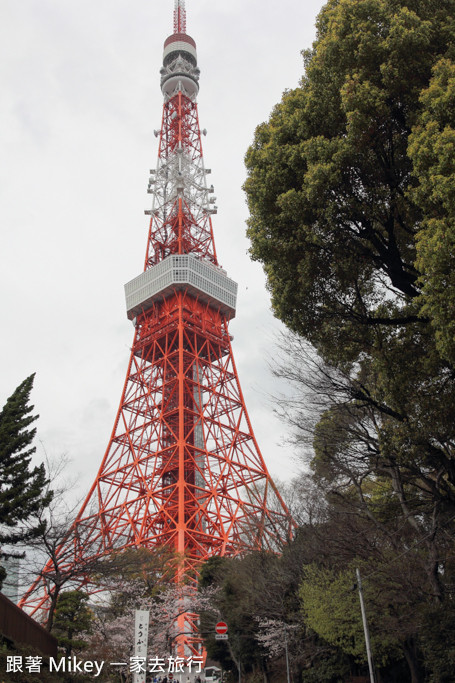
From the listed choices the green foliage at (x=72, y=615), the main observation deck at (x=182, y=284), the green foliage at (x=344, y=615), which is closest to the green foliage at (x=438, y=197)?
the green foliage at (x=344, y=615)

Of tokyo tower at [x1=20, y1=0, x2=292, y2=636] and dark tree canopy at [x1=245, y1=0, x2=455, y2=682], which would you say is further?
tokyo tower at [x1=20, y1=0, x2=292, y2=636]

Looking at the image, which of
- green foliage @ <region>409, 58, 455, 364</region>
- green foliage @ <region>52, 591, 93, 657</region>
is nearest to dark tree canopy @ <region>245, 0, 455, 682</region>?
green foliage @ <region>409, 58, 455, 364</region>

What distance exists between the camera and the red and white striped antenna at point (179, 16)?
44969 millimetres

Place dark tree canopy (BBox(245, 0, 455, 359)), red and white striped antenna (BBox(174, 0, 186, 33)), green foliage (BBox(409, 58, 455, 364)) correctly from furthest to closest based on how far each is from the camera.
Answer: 1. red and white striped antenna (BBox(174, 0, 186, 33))
2. dark tree canopy (BBox(245, 0, 455, 359))
3. green foliage (BBox(409, 58, 455, 364))

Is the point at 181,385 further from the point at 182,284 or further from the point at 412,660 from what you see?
the point at 412,660

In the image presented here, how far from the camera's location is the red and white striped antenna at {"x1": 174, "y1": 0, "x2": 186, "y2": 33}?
44969mm

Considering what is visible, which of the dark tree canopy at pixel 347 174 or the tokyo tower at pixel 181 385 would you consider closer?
the dark tree canopy at pixel 347 174

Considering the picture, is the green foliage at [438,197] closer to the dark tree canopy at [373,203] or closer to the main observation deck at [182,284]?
the dark tree canopy at [373,203]

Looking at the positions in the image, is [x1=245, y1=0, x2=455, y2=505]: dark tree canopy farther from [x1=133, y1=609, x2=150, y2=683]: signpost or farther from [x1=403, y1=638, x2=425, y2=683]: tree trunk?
[x1=133, y1=609, x2=150, y2=683]: signpost

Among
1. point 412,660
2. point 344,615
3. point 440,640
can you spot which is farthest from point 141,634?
point 412,660

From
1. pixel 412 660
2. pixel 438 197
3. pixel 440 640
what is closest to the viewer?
pixel 438 197

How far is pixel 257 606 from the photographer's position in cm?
1733

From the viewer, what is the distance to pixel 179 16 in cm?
4522

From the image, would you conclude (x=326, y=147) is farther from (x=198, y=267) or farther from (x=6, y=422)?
(x=198, y=267)
